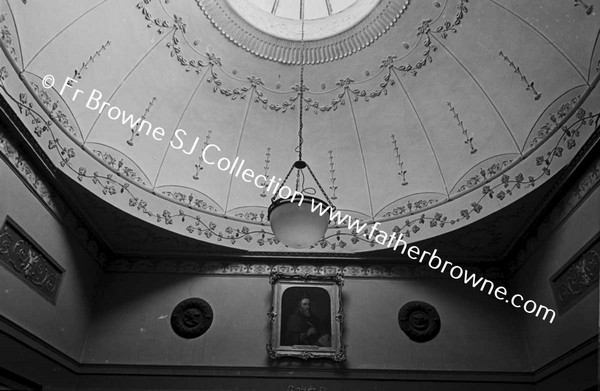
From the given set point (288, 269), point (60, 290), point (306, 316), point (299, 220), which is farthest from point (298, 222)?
point (60, 290)

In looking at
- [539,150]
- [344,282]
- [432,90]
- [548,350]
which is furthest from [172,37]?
[548,350]

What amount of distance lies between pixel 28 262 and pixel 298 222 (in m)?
3.77

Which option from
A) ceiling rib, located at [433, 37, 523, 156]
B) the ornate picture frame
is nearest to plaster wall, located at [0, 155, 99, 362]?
the ornate picture frame

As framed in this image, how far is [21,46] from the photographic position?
6.20m

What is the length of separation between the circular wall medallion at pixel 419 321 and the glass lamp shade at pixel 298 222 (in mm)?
3769

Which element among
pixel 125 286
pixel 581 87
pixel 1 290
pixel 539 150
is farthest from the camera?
pixel 125 286

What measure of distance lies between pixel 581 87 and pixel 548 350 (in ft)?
12.2

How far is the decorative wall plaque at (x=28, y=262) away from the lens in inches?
241

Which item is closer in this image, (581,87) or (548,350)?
(581,87)

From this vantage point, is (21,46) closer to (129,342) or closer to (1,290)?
(1,290)

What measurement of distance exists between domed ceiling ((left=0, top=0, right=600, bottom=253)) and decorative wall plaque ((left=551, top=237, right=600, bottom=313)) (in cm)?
120

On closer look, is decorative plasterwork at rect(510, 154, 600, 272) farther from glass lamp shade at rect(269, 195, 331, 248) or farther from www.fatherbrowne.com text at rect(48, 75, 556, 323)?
glass lamp shade at rect(269, 195, 331, 248)

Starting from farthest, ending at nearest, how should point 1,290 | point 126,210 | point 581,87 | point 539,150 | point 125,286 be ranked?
point 125,286, point 126,210, point 539,150, point 581,87, point 1,290

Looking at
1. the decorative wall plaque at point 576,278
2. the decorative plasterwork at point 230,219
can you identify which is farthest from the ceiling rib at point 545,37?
the decorative wall plaque at point 576,278
